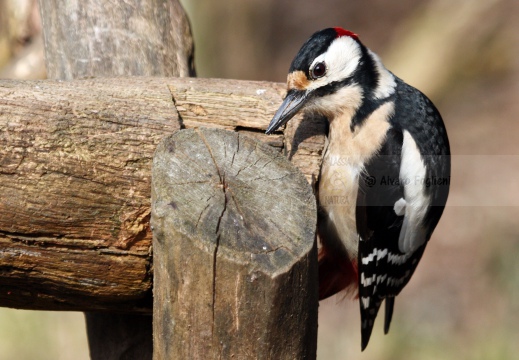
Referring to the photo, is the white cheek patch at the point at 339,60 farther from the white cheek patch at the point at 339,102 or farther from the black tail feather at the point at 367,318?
the black tail feather at the point at 367,318

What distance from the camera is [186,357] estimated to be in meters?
1.65

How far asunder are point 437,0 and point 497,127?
1.31 m

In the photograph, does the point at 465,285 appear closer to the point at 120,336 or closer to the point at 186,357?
the point at 120,336

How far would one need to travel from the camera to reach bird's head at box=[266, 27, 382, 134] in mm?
2580

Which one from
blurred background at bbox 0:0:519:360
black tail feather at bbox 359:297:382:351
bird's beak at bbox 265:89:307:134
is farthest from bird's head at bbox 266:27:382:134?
blurred background at bbox 0:0:519:360

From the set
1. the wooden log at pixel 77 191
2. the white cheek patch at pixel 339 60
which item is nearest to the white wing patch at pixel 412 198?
the white cheek patch at pixel 339 60

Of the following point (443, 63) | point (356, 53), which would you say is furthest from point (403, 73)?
point (356, 53)

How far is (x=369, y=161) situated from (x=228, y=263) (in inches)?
46.3

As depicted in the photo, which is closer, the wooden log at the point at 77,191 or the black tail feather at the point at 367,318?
the wooden log at the point at 77,191

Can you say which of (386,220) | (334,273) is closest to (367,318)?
(334,273)

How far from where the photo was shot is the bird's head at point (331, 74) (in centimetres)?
258

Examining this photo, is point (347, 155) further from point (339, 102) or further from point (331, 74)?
point (331, 74)

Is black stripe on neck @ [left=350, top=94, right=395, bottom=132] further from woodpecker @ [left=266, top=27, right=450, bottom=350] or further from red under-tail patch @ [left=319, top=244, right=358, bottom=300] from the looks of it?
red under-tail patch @ [left=319, top=244, right=358, bottom=300]

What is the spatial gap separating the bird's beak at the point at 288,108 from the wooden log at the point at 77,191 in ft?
0.88
